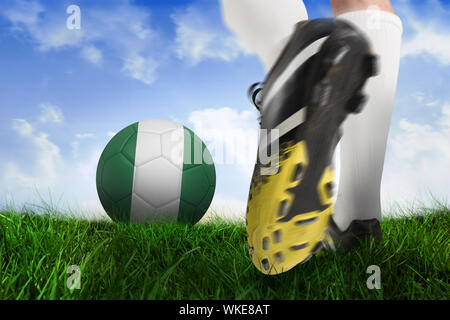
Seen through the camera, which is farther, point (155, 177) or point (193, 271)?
point (155, 177)

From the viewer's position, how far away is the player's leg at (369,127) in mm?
1571

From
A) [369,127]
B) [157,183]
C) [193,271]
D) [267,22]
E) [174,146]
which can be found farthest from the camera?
[174,146]

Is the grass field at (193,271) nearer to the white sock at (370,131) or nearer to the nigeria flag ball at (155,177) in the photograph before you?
the white sock at (370,131)

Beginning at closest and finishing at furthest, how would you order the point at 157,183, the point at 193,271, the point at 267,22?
A: the point at 193,271
the point at 267,22
the point at 157,183

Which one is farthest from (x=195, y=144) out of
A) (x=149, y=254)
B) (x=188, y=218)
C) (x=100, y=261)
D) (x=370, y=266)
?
(x=370, y=266)

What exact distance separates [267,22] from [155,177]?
1533 mm

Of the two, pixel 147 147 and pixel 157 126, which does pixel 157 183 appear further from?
pixel 157 126

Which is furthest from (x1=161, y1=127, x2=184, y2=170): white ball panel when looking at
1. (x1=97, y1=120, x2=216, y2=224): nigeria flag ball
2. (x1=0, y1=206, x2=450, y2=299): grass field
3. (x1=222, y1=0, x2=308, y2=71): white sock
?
(x1=222, y1=0, x2=308, y2=71): white sock

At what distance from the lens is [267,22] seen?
172 cm

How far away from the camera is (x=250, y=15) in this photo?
176cm

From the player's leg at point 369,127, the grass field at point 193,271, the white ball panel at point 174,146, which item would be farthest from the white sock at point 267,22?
the white ball panel at point 174,146

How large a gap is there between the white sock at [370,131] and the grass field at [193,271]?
21 cm

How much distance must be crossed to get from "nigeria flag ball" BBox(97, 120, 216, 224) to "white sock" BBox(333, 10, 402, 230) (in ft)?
4.75

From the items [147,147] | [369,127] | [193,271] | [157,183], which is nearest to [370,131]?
[369,127]
